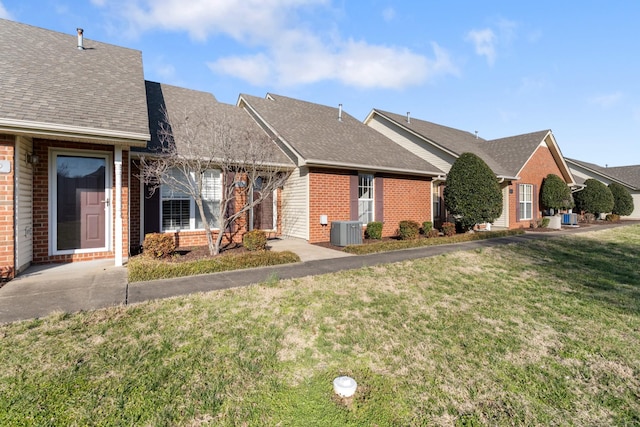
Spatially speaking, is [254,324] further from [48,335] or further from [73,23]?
[73,23]

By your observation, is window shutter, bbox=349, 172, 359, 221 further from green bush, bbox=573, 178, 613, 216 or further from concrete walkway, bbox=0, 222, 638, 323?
green bush, bbox=573, 178, 613, 216

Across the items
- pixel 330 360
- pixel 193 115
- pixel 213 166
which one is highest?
pixel 193 115

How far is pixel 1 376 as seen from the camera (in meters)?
2.78

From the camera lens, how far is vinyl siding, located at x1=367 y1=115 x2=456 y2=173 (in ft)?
55.4

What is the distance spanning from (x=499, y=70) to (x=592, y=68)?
3.07 meters

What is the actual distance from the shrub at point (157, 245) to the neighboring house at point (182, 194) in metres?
1.67

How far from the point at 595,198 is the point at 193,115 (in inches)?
1066

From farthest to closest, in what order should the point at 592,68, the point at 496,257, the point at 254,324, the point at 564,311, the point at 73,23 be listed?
the point at 592,68, the point at 73,23, the point at 496,257, the point at 564,311, the point at 254,324

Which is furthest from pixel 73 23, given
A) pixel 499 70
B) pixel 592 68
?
pixel 592 68

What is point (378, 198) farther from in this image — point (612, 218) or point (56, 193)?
point (612, 218)

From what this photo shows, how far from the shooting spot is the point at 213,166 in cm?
994

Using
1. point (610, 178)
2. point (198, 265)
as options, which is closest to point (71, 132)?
point (198, 265)

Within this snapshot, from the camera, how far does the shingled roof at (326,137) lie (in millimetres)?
11383

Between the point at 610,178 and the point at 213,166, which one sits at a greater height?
the point at 610,178
